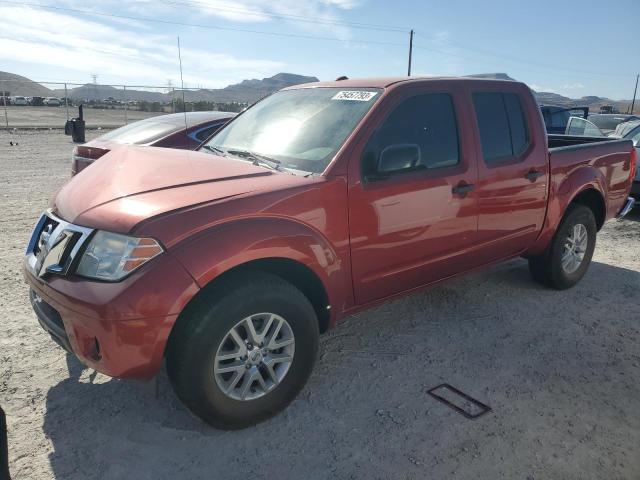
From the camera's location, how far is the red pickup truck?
247cm

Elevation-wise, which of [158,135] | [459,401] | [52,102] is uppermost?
[52,102]

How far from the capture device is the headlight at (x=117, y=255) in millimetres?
2428

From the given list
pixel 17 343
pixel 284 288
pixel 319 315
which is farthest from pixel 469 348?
pixel 17 343

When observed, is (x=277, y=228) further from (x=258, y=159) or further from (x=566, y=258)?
(x=566, y=258)

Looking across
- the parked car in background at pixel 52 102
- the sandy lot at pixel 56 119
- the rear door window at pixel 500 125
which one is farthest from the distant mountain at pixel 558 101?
the parked car in background at pixel 52 102

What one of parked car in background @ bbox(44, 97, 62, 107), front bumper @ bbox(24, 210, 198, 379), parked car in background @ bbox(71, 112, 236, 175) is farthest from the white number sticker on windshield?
parked car in background @ bbox(44, 97, 62, 107)

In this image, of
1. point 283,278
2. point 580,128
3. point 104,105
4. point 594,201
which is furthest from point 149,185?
point 104,105

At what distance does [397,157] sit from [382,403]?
149 centimetres

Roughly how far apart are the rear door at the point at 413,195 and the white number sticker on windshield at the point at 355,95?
0.15 metres

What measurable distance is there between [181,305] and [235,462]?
0.86m

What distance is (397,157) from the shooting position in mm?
3098

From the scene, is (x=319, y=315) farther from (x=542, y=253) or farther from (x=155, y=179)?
(x=542, y=253)

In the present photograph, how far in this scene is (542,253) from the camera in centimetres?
485

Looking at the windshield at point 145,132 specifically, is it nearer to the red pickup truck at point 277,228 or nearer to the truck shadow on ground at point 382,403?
the red pickup truck at point 277,228
